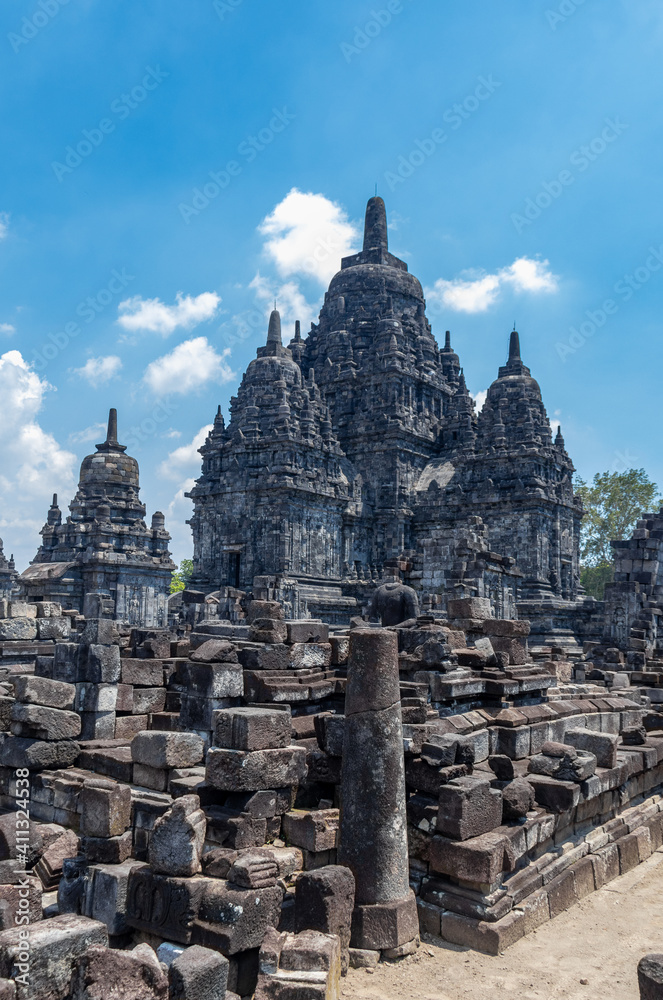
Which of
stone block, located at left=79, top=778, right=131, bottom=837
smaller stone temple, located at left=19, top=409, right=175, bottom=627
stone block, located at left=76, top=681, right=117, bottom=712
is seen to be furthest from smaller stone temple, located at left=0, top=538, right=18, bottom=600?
stone block, located at left=79, top=778, right=131, bottom=837

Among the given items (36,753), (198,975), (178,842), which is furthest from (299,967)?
(36,753)

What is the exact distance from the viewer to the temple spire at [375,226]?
146 feet

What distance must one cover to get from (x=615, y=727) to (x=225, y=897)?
7.88m

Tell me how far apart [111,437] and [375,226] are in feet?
71.8

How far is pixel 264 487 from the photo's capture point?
1233 inches

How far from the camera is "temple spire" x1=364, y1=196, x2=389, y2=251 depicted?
146ft

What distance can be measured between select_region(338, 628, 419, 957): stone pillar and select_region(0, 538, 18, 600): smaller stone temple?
21.9 metres

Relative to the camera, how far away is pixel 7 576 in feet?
102

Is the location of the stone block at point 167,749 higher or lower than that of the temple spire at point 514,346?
lower

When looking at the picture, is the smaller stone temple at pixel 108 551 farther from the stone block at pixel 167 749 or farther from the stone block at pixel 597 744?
the stone block at pixel 597 744

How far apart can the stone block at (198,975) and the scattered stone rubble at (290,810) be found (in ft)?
0.05

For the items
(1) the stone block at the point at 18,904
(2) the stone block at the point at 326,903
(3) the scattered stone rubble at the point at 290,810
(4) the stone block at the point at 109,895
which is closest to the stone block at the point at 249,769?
(3) the scattered stone rubble at the point at 290,810

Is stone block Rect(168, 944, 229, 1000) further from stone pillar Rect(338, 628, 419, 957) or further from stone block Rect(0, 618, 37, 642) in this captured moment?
stone block Rect(0, 618, 37, 642)

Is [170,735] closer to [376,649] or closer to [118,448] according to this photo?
[376,649]
